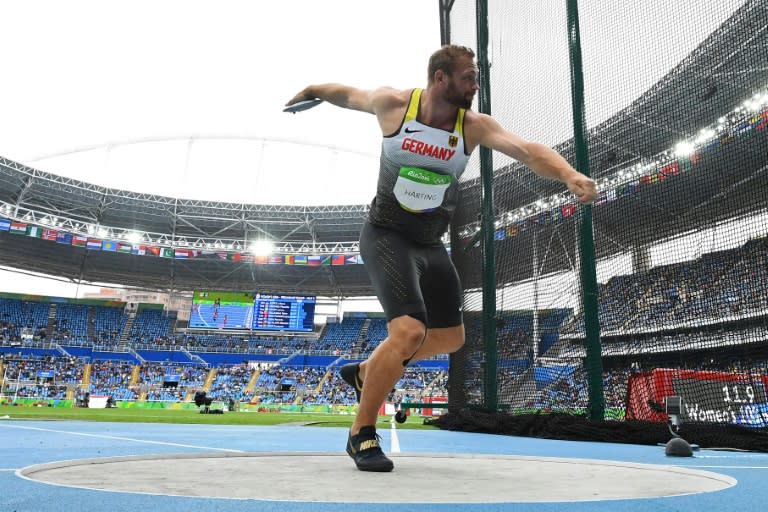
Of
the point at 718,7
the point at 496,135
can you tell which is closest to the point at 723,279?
the point at 718,7

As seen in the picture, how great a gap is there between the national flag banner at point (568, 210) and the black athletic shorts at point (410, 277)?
3.15 metres

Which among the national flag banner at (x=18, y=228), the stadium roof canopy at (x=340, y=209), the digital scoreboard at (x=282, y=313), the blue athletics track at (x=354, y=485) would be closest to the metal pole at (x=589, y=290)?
the stadium roof canopy at (x=340, y=209)

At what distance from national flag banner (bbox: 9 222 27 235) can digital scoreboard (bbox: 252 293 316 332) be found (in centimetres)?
1318

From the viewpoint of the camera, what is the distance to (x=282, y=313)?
36.1 m

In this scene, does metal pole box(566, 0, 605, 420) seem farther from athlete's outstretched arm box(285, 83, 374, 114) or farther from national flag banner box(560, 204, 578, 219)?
athlete's outstretched arm box(285, 83, 374, 114)

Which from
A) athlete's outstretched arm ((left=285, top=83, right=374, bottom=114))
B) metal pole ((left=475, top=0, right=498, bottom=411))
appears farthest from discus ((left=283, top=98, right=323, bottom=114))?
metal pole ((left=475, top=0, right=498, bottom=411))

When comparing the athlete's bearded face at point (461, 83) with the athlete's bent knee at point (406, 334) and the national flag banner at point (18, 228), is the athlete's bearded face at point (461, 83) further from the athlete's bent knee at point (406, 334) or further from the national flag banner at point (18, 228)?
the national flag banner at point (18, 228)

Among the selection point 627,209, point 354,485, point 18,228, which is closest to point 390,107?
point 354,485

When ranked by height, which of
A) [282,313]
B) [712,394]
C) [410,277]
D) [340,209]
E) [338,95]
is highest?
[340,209]

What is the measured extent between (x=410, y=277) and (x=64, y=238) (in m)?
34.0

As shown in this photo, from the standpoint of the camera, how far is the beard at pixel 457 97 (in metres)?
2.47

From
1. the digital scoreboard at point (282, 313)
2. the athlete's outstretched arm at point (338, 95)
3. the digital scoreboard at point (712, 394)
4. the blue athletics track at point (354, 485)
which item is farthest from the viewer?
the digital scoreboard at point (282, 313)

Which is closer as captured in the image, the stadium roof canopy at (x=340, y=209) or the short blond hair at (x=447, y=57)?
the short blond hair at (x=447, y=57)

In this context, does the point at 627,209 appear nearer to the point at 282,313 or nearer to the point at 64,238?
the point at 282,313
